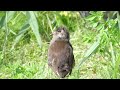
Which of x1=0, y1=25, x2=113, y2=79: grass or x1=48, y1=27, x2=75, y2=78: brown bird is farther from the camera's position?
x1=0, y1=25, x2=113, y2=79: grass

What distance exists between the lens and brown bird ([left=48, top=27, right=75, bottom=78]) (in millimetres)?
2408

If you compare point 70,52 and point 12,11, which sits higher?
point 12,11

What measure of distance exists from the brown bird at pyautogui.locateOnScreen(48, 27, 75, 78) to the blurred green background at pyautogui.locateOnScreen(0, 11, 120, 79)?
0.18ft

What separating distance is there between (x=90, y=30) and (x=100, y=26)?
2.73 ft

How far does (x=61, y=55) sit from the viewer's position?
2.41 m

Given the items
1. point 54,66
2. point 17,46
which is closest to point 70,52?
point 54,66

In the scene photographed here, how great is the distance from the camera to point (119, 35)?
254 cm

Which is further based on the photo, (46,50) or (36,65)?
(46,50)

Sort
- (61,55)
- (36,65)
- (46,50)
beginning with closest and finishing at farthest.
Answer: (61,55), (36,65), (46,50)

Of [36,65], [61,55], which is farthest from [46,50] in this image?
[61,55]

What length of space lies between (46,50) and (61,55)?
1.75 feet

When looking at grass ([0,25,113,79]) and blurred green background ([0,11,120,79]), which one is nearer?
blurred green background ([0,11,120,79])

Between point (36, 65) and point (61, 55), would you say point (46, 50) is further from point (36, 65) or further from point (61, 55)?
point (61, 55)
